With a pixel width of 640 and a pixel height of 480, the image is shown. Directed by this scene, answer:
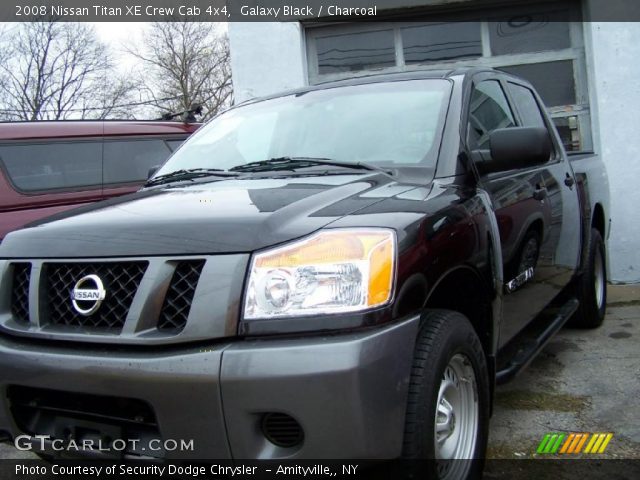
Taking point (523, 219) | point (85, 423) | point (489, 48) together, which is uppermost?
point (489, 48)

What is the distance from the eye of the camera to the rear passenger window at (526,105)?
A: 3918 mm

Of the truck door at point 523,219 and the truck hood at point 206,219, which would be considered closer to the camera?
the truck hood at point 206,219

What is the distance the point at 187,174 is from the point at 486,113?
1602mm

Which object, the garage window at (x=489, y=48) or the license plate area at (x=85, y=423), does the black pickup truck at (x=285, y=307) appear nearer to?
the license plate area at (x=85, y=423)

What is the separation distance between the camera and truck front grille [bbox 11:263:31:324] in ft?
7.55

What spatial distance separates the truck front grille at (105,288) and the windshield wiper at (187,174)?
97 centimetres

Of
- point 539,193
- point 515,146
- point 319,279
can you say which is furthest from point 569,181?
point 319,279

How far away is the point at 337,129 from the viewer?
3109 mm

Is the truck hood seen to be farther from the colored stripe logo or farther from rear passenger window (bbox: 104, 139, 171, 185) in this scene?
rear passenger window (bbox: 104, 139, 171, 185)

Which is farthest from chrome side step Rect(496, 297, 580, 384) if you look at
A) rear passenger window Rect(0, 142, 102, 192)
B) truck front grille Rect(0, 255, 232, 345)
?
rear passenger window Rect(0, 142, 102, 192)

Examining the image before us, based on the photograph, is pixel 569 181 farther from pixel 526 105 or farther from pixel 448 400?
pixel 448 400

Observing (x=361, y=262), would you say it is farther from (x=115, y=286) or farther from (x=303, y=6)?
(x=303, y=6)

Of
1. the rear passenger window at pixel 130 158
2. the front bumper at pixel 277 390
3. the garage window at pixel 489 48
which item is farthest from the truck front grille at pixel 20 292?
the garage window at pixel 489 48

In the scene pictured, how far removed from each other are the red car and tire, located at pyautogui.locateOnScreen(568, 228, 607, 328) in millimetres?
4022
